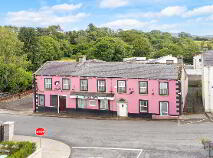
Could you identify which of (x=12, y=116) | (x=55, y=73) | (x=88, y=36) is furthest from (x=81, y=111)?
(x=88, y=36)

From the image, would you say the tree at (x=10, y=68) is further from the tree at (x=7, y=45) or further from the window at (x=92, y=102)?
the window at (x=92, y=102)

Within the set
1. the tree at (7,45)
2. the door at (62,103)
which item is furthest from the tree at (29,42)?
the door at (62,103)

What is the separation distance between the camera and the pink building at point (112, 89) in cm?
3356

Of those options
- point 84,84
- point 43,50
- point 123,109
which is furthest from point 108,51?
point 123,109

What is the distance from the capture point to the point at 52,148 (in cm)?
2322

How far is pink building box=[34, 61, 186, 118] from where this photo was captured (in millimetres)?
33562

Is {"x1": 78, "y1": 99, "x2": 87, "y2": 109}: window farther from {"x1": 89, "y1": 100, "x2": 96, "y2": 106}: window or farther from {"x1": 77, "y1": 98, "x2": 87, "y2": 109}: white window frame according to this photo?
{"x1": 89, "y1": 100, "x2": 96, "y2": 106}: window

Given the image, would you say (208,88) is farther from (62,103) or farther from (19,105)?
(19,105)

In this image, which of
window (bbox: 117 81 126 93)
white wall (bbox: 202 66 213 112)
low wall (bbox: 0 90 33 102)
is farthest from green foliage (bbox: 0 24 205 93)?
window (bbox: 117 81 126 93)

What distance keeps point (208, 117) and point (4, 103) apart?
94.7 feet

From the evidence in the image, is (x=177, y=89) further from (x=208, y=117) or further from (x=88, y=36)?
(x=88, y=36)

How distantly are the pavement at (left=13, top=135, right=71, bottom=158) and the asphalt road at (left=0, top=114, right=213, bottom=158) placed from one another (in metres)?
0.67

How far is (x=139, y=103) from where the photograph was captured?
34.4 m

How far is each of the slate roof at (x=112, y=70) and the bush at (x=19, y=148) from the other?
17904 millimetres
